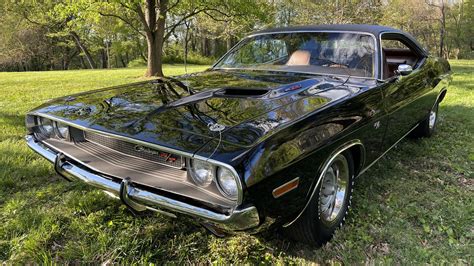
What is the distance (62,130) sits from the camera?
8.61ft

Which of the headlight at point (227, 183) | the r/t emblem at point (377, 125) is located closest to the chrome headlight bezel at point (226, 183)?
the headlight at point (227, 183)

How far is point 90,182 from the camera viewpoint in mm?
2170

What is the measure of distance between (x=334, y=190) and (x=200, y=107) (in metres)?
1.11

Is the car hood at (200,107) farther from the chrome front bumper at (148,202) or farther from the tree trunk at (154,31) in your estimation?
the tree trunk at (154,31)

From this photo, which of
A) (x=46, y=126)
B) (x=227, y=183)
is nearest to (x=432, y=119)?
(x=227, y=183)

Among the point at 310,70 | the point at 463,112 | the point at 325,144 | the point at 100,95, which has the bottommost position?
the point at 463,112

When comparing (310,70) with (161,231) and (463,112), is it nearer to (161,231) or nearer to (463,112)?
(161,231)

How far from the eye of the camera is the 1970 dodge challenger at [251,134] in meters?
1.79

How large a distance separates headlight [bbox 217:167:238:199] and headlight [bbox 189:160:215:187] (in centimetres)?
8

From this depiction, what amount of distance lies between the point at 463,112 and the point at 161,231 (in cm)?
569

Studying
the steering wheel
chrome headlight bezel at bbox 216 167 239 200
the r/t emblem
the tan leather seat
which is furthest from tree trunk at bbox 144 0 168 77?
chrome headlight bezel at bbox 216 167 239 200

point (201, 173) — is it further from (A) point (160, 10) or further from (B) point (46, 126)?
(A) point (160, 10)

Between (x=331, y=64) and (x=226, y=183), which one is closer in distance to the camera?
(x=226, y=183)

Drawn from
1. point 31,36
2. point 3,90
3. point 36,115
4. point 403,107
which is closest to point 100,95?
point 36,115
